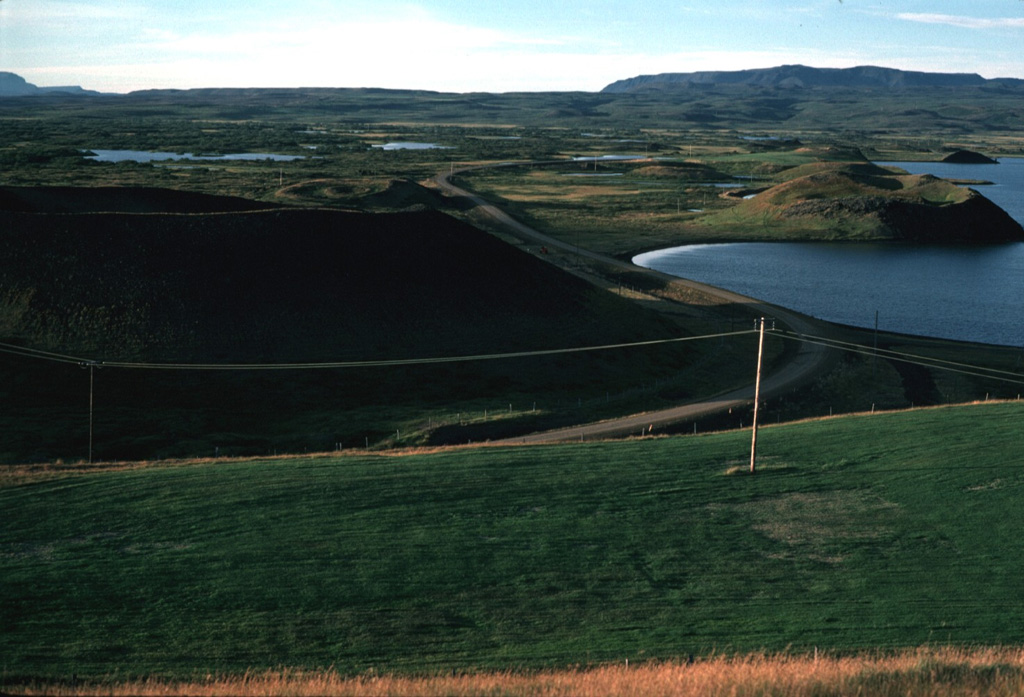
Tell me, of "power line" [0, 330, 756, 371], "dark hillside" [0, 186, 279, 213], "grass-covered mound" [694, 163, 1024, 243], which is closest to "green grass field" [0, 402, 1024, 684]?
"power line" [0, 330, 756, 371]

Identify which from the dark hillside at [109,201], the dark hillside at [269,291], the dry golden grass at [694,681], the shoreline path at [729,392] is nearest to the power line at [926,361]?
the shoreline path at [729,392]

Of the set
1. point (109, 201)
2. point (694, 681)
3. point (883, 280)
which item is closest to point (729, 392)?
point (694, 681)

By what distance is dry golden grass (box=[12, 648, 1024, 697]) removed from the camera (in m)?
23.4

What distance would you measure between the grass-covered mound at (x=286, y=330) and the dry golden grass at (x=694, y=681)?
3350cm

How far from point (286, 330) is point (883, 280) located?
99223 millimetres

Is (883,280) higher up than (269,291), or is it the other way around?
(269,291)

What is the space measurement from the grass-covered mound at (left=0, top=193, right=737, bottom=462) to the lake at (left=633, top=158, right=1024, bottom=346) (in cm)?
3621

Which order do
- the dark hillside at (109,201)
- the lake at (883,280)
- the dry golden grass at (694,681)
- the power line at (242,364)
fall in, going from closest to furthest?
the dry golden grass at (694,681)
the power line at (242,364)
the dark hillside at (109,201)
the lake at (883,280)

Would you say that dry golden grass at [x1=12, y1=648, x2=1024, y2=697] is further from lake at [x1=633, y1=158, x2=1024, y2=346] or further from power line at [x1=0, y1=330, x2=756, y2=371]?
lake at [x1=633, y1=158, x2=1024, y2=346]

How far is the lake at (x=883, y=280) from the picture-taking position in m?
114

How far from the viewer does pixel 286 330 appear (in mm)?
77125

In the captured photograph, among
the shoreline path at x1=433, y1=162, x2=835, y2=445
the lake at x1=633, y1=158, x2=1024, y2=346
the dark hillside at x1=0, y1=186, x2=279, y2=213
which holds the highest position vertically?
the dark hillside at x1=0, y1=186, x2=279, y2=213

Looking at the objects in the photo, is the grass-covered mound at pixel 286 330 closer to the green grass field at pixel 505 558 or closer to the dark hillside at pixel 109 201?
the green grass field at pixel 505 558

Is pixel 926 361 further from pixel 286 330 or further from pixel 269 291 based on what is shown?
pixel 269 291
